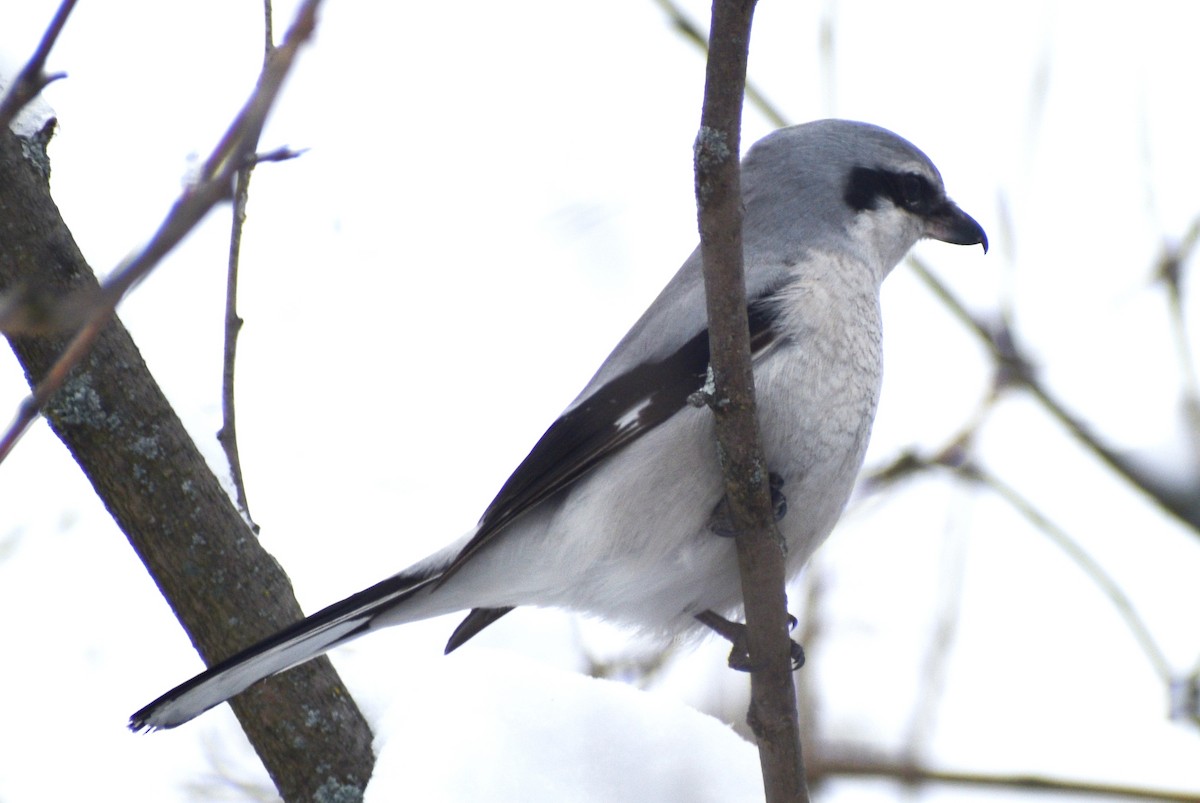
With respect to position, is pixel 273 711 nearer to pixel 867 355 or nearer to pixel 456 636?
pixel 456 636

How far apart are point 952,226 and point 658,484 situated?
153cm

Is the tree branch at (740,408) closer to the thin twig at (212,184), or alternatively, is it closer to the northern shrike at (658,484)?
the northern shrike at (658,484)

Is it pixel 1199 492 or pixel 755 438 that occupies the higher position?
pixel 755 438

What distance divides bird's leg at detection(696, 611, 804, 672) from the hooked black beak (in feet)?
4.61

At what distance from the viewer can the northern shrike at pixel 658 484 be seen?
8.20ft

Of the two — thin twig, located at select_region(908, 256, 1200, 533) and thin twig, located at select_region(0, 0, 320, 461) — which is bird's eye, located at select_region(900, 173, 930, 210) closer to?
thin twig, located at select_region(908, 256, 1200, 533)

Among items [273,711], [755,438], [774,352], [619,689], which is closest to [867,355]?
[774,352]

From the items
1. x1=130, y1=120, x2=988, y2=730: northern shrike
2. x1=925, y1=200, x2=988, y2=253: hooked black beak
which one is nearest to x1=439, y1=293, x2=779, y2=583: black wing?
x1=130, y1=120, x2=988, y2=730: northern shrike

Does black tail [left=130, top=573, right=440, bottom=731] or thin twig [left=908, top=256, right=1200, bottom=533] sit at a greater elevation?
black tail [left=130, top=573, right=440, bottom=731]

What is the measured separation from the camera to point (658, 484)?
8.27 ft

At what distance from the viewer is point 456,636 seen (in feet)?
9.86

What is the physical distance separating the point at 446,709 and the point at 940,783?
3.34ft

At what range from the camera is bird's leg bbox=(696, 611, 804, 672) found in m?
2.53

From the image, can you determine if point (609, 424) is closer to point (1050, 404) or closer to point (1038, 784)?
point (1050, 404)
